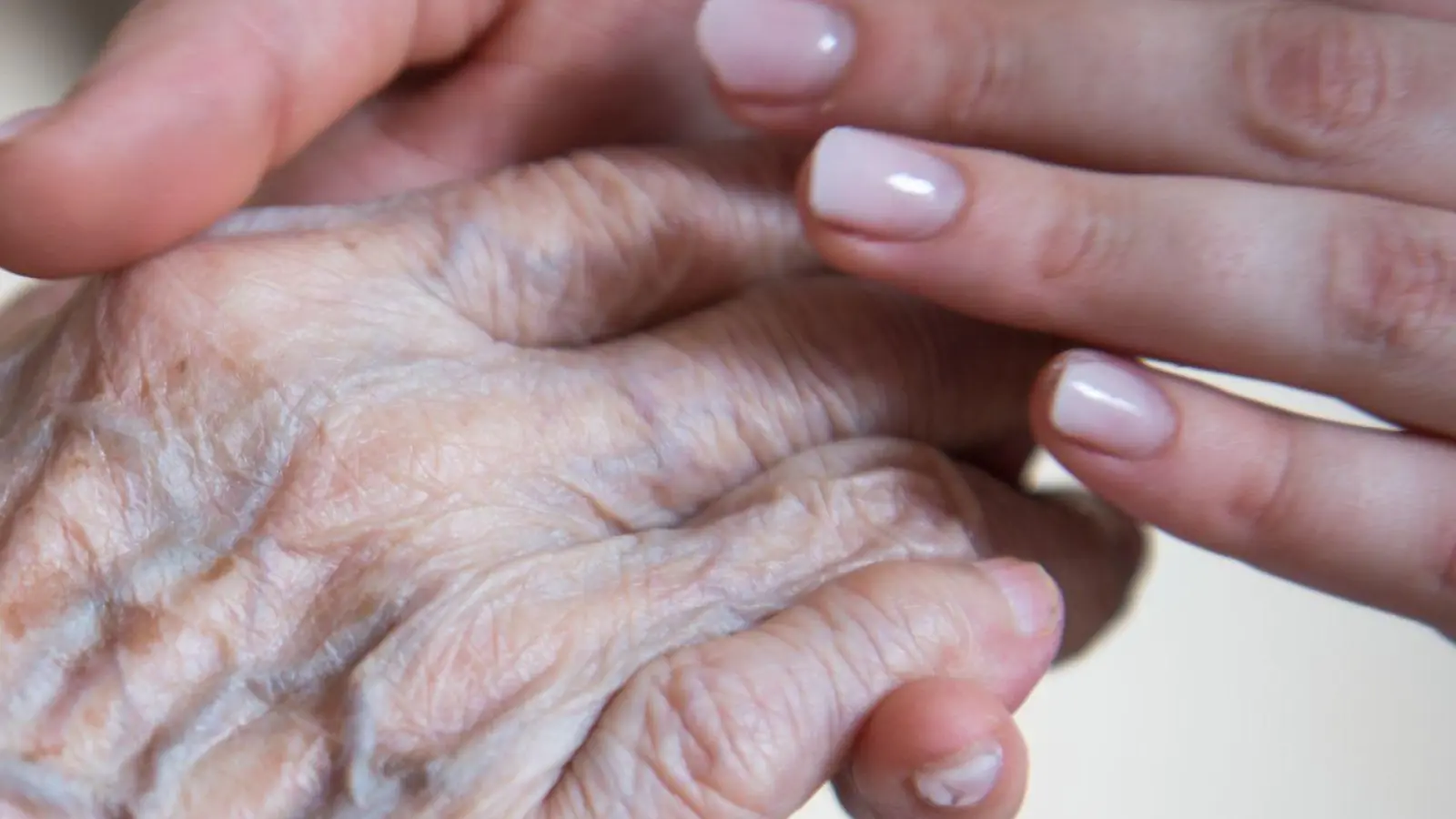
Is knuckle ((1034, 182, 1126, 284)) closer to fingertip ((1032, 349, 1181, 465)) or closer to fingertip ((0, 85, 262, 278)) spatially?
fingertip ((1032, 349, 1181, 465))

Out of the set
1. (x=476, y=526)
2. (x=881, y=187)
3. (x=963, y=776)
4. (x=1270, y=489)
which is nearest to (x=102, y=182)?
(x=476, y=526)

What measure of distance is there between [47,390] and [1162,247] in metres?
0.54

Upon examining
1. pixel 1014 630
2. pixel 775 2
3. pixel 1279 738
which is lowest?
pixel 1279 738

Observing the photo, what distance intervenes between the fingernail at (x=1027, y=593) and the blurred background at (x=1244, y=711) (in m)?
0.75

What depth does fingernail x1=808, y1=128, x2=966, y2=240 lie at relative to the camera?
550 mm

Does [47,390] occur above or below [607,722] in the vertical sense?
above

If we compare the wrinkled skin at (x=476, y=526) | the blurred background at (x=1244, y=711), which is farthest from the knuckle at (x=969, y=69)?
the blurred background at (x=1244, y=711)

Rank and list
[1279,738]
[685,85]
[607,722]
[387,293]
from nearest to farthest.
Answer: [607,722] → [387,293] → [685,85] → [1279,738]

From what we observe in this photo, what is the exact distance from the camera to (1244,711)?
1.30 meters

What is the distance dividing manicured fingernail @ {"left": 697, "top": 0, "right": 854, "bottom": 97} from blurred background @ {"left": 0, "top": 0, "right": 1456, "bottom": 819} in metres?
0.86

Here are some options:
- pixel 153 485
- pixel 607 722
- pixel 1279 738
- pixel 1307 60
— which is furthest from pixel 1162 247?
pixel 1279 738

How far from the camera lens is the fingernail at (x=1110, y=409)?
56cm

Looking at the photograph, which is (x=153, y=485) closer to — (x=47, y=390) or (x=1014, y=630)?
(x=47, y=390)

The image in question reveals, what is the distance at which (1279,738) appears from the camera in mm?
1289
